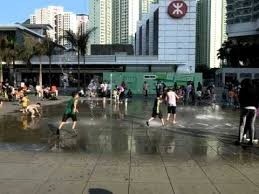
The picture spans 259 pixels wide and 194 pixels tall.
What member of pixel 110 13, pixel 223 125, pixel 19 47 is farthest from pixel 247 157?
pixel 110 13

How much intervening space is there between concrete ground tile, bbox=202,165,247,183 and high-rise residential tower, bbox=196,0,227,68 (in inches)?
6313

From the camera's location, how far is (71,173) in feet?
29.2

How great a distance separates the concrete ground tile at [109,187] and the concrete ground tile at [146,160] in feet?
5.83

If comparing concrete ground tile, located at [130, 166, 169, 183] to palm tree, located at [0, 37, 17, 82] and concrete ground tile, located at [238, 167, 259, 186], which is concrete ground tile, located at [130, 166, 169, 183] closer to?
concrete ground tile, located at [238, 167, 259, 186]

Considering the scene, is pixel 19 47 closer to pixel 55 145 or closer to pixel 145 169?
pixel 55 145

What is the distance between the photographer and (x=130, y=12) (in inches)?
5817

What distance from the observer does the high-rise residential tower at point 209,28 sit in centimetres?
17088

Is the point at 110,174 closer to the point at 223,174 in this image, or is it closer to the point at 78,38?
the point at 223,174

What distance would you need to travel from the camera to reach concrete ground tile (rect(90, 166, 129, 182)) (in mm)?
8396

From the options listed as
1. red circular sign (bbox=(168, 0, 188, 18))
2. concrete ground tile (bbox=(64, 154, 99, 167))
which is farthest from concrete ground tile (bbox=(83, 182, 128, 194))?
red circular sign (bbox=(168, 0, 188, 18))

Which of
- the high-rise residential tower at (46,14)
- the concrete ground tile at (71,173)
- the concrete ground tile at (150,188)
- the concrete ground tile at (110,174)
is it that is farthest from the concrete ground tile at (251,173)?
the high-rise residential tower at (46,14)

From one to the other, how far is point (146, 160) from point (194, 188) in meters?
2.65

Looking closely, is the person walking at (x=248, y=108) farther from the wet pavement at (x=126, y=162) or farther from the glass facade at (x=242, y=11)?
→ the glass facade at (x=242, y=11)

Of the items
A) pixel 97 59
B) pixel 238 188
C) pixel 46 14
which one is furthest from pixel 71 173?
pixel 46 14
